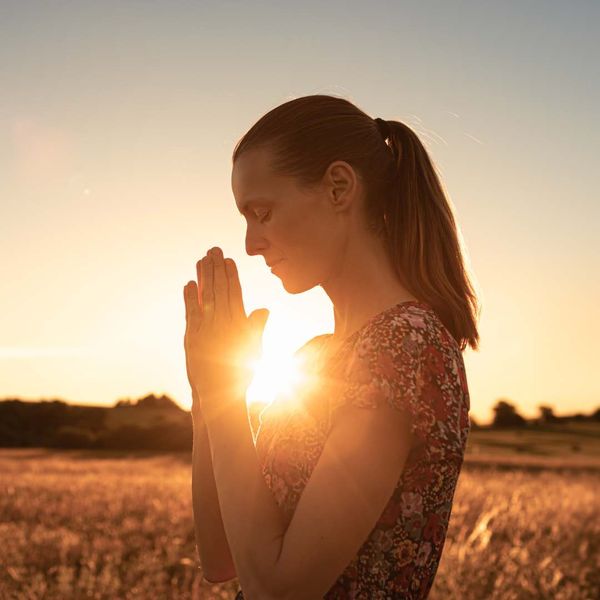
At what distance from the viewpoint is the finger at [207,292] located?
2.04 metres

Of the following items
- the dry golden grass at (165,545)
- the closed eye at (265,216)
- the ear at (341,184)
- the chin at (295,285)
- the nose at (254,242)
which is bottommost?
the dry golden grass at (165,545)

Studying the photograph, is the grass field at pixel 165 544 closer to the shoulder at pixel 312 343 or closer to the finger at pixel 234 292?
the shoulder at pixel 312 343

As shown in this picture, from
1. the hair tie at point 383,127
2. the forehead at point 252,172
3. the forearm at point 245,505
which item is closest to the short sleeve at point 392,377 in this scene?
the forearm at point 245,505

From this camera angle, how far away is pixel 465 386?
1.99 metres

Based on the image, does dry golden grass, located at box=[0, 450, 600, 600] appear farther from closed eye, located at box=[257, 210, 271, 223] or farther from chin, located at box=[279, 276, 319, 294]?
closed eye, located at box=[257, 210, 271, 223]

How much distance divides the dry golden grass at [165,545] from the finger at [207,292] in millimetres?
3373

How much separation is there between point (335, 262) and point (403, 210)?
0.82 ft

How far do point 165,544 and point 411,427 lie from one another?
7.14 meters

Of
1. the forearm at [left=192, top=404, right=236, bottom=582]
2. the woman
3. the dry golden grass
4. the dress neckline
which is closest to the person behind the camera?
the woman

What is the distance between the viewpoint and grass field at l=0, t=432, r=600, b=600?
5.87 m

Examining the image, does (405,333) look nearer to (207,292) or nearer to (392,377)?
(392,377)

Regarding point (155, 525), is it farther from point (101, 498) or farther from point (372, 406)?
point (372, 406)

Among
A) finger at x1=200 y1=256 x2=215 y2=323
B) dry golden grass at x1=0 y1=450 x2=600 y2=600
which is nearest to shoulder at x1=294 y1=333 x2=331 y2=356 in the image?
finger at x1=200 y1=256 x2=215 y2=323

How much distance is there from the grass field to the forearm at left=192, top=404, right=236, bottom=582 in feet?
9.26
